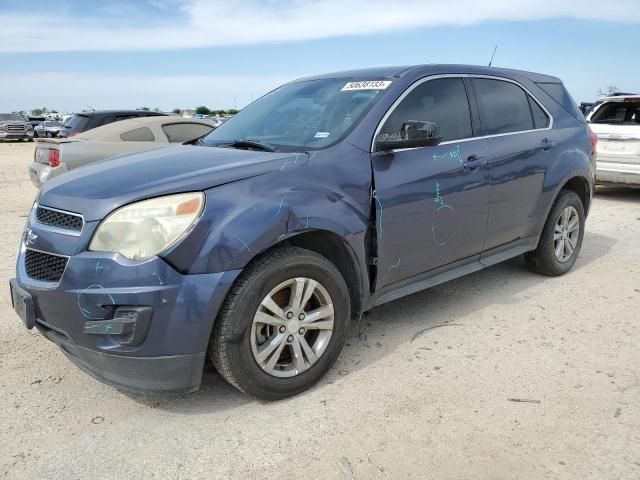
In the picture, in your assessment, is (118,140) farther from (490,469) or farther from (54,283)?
(490,469)

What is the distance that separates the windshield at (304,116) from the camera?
11.3ft

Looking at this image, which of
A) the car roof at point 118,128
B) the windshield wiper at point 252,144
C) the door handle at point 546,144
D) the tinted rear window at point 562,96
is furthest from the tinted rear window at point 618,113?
the windshield wiper at point 252,144

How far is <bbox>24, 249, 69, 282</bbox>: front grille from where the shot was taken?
8.83 ft

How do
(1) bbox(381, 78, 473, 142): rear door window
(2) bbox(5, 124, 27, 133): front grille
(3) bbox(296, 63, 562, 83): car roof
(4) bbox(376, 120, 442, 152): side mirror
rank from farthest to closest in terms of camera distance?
(2) bbox(5, 124, 27, 133): front grille, (3) bbox(296, 63, 562, 83): car roof, (1) bbox(381, 78, 473, 142): rear door window, (4) bbox(376, 120, 442, 152): side mirror

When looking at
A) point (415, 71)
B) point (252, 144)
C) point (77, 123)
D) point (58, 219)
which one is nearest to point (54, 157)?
point (77, 123)

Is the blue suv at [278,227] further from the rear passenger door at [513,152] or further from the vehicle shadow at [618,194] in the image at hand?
the vehicle shadow at [618,194]

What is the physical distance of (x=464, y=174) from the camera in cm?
386

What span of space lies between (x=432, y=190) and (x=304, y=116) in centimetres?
98

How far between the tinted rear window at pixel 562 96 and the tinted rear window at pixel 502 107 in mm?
425

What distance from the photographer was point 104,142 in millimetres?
8109

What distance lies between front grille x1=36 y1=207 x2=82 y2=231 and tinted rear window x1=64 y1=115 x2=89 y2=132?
8570 mm

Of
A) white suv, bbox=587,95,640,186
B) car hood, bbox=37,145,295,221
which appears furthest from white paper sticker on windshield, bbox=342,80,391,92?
white suv, bbox=587,95,640,186

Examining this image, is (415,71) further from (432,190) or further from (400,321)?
(400,321)

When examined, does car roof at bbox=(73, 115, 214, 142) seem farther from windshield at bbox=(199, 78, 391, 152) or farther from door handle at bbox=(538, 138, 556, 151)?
door handle at bbox=(538, 138, 556, 151)
